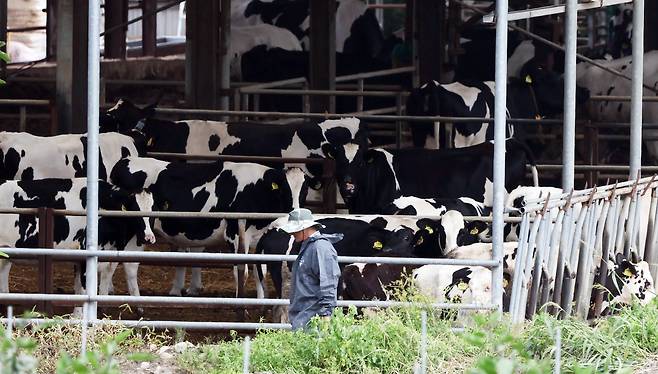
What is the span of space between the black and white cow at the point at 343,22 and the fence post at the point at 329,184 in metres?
11.8

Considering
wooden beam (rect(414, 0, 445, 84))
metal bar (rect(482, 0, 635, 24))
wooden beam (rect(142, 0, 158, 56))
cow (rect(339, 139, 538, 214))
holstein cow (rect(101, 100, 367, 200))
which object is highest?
wooden beam (rect(142, 0, 158, 56))

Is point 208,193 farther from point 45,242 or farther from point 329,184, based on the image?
point 45,242

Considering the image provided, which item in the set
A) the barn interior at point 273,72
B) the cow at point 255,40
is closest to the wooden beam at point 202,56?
the barn interior at point 273,72

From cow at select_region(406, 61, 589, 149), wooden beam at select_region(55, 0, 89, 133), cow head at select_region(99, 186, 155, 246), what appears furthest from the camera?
cow at select_region(406, 61, 589, 149)

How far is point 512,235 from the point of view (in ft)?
44.2

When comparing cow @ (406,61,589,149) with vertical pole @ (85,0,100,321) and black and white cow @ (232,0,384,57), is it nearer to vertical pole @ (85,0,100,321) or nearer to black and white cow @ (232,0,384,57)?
black and white cow @ (232,0,384,57)

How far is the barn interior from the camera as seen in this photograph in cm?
1606

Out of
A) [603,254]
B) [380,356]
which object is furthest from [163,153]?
[380,356]

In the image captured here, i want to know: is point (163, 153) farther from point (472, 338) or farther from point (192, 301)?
point (472, 338)

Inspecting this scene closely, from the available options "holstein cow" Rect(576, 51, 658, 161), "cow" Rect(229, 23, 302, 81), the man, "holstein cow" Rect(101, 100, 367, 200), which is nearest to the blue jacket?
the man

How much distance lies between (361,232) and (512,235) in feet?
6.27

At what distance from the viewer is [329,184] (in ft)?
47.2

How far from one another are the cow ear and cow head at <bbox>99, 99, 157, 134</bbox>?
206 centimetres

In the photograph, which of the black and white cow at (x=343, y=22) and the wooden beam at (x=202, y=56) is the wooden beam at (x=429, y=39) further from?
the black and white cow at (x=343, y=22)
